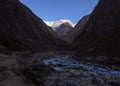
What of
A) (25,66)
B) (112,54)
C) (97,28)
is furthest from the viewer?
(97,28)

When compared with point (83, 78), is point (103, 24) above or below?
above

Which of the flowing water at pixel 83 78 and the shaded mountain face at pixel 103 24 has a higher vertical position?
the shaded mountain face at pixel 103 24

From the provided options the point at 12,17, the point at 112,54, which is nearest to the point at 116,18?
the point at 112,54

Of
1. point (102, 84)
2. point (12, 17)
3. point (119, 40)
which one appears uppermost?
point (12, 17)

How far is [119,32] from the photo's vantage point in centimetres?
7662

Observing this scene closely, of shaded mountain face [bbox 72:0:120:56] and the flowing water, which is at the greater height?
shaded mountain face [bbox 72:0:120:56]

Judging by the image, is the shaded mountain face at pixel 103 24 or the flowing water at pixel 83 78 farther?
the shaded mountain face at pixel 103 24

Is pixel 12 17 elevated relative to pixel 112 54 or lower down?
elevated

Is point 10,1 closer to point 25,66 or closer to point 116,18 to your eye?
point 116,18

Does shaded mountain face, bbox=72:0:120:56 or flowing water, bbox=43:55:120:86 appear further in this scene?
shaded mountain face, bbox=72:0:120:56

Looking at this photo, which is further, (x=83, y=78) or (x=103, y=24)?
(x=103, y=24)

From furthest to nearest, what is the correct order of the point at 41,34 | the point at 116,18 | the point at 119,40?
the point at 41,34 < the point at 116,18 < the point at 119,40

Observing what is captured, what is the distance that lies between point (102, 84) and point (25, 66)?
352 inches

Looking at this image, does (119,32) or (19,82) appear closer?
(19,82)
